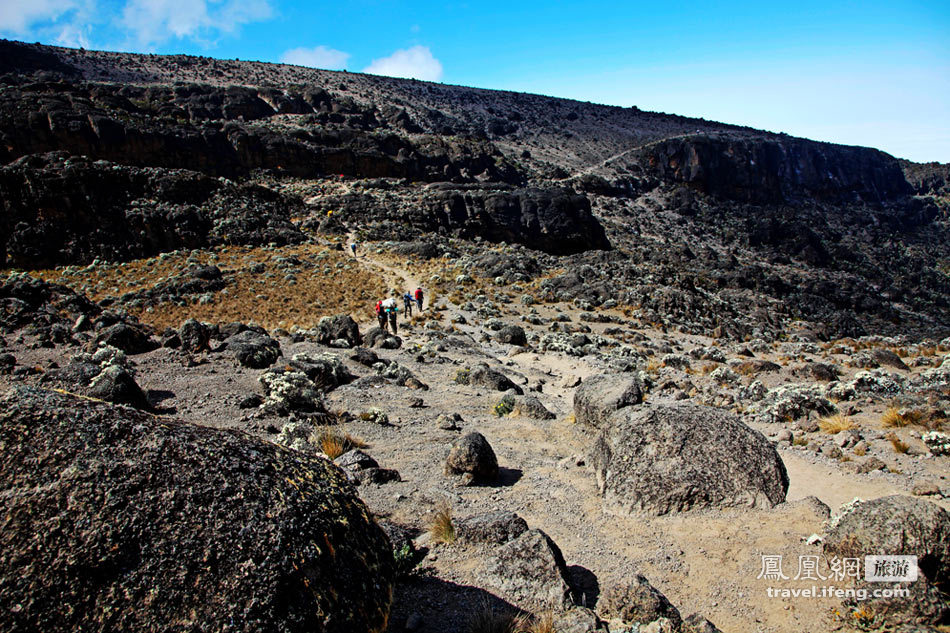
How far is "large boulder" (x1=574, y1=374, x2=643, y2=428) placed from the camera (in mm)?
8586

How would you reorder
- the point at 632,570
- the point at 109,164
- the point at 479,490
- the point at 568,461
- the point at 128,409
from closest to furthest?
the point at 128,409 < the point at 632,570 < the point at 479,490 < the point at 568,461 < the point at 109,164

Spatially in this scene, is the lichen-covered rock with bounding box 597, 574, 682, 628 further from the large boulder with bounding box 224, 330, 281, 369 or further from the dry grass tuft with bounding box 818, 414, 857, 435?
the large boulder with bounding box 224, 330, 281, 369

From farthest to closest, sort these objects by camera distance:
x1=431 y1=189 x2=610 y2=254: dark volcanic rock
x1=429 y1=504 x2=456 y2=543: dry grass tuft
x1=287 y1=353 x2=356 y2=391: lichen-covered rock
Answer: x1=431 y1=189 x2=610 y2=254: dark volcanic rock < x1=287 y1=353 x2=356 y2=391: lichen-covered rock < x1=429 y1=504 x2=456 y2=543: dry grass tuft

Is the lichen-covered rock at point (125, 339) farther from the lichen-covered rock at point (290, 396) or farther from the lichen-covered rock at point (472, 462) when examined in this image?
the lichen-covered rock at point (472, 462)

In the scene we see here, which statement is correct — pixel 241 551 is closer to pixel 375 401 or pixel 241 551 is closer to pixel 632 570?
pixel 632 570

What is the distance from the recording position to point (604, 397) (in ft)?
29.2

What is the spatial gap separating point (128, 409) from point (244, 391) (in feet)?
26.8

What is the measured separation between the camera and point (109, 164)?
37.0m

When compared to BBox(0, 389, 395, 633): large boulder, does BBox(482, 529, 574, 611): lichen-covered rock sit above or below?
below

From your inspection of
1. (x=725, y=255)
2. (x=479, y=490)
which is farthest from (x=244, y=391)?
(x=725, y=255)

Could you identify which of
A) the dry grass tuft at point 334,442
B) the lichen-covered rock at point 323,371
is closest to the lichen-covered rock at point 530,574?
the dry grass tuft at point 334,442

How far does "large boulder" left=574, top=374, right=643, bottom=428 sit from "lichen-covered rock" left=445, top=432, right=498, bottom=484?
7.47ft

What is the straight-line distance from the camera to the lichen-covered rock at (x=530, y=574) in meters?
4.37

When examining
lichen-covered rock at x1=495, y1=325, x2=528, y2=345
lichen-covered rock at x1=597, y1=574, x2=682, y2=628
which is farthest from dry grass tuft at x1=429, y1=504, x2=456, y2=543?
lichen-covered rock at x1=495, y1=325, x2=528, y2=345
